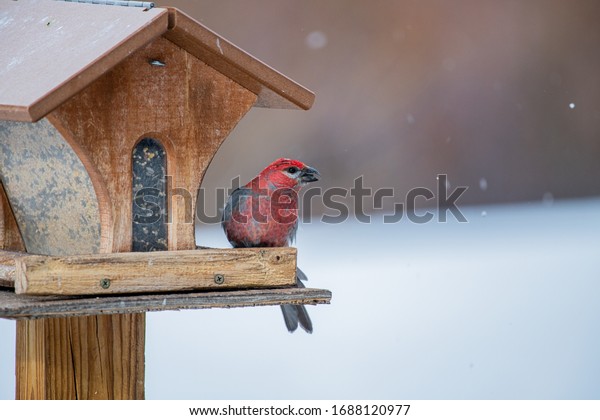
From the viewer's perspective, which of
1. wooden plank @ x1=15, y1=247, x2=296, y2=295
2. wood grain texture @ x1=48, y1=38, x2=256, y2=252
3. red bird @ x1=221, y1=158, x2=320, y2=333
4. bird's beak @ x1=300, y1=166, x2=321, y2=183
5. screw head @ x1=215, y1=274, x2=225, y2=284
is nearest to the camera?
wooden plank @ x1=15, y1=247, x2=296, y2=295

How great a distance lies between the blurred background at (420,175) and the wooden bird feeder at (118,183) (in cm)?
201

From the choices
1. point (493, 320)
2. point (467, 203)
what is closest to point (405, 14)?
point (467, 203)

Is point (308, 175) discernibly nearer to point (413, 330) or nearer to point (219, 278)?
point (219, 278)

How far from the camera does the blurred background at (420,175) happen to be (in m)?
5.45

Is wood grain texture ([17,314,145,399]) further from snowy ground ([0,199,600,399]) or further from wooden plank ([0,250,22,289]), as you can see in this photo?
snowy ground ([0,199,600,399])

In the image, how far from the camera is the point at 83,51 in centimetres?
272

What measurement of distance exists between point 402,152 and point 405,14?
2.71ft

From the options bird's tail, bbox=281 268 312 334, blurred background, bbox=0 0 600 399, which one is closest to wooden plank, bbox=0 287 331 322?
bird's tail, bbox=281 268 312 334

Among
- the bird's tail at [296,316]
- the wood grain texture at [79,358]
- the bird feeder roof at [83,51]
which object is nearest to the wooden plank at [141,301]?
the wood grain texture at [79,358]

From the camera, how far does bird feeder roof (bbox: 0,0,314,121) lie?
101 inches

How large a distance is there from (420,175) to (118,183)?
3.25 meters

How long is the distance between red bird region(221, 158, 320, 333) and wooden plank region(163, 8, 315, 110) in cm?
45

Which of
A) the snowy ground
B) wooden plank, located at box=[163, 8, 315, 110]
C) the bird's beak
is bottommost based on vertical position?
the snowy ground

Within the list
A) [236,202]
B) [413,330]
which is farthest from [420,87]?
[236,202]
